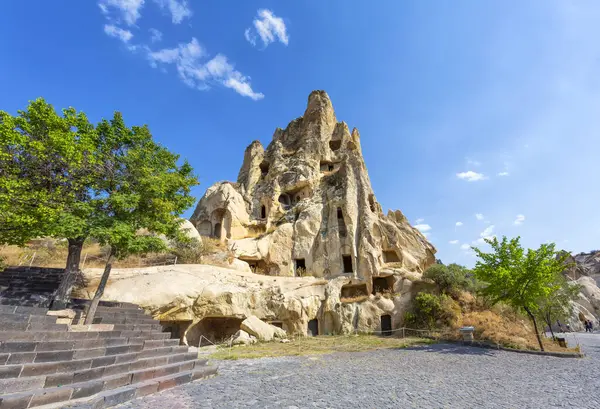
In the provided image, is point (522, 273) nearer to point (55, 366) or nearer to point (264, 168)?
point (55, 366)

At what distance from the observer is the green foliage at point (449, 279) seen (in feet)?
66.9

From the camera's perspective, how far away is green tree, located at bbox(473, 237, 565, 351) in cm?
1238

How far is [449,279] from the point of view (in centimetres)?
2042

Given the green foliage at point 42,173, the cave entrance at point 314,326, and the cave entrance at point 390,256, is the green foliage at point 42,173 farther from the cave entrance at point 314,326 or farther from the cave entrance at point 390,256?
the cave entrance at point 390,256

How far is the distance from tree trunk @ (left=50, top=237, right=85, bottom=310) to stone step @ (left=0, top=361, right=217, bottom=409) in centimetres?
452

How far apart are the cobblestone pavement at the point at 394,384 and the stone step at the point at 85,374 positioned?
1191mm

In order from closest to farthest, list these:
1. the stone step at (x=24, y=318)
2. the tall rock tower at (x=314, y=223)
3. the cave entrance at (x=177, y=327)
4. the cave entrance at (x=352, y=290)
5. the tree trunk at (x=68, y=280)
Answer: the stone step at (x=24, y=318)
the tree trunk at (x=68, y=280)
the cave entrance at (x=177, y=327)
the cave entrance at (x=352, y=290)
the tall rock tower at (x=314, y=223)

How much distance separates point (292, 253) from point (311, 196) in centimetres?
813

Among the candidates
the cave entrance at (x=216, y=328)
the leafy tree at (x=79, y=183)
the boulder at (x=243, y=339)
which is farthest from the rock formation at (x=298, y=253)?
the leafy tree at (x=79, y=183)

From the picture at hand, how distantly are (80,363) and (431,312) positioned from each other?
1965 cm

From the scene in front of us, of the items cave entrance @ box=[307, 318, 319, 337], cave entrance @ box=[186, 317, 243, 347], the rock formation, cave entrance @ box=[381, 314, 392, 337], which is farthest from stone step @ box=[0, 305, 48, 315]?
cave entrance @ box=[381, 314, 392, 337]

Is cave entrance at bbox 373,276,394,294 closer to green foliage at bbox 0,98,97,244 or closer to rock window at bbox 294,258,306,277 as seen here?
rock window at bbox 294,258,306,277

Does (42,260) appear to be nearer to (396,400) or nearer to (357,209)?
(396,400)

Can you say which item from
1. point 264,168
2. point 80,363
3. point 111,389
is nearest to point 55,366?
point 80,363
